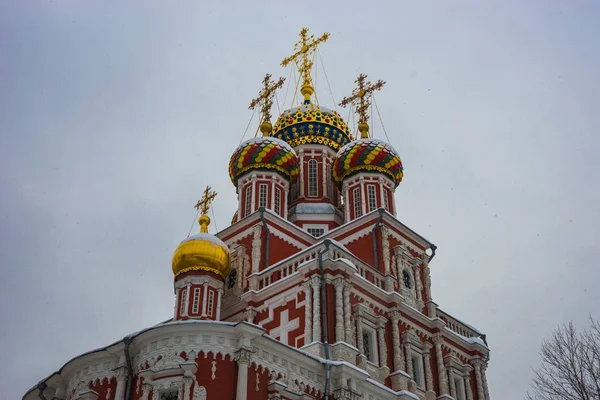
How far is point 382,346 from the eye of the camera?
68.1 feet

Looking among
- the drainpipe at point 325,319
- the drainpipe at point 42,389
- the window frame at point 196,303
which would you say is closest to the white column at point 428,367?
the drainpipe at point 325,319

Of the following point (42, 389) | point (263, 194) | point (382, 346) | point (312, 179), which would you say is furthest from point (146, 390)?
point (312, 179)

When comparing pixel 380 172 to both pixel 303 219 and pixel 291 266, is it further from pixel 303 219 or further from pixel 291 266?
pixel 291 266

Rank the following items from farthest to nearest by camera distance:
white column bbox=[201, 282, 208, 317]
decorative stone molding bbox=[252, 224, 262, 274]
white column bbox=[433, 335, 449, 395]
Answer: decorative stone molding bbox=[252, 224, 262, 274]
white column bbox=[433, 335, 449, 395]
white column bbox=[201, 282, 208, 317]

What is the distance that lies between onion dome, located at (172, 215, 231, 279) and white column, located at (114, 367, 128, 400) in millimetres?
4074

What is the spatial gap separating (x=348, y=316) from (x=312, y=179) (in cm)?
926

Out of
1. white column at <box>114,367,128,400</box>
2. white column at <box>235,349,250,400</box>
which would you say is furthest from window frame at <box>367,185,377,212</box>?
white column at <box>114,367,128,400</box>

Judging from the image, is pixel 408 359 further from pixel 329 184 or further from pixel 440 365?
pixel 329 184

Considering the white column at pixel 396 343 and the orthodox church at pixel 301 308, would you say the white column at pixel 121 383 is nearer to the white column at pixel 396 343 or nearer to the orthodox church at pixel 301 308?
the orthodox church at pixel 301 308

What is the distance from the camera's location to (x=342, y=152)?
88.7 ft

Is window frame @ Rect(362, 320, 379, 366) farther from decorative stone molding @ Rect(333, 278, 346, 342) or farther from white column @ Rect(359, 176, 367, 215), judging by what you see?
white column @ Rect(359, 176, 367, 215)

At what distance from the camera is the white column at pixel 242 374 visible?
1672 cm

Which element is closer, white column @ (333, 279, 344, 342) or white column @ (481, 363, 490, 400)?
white column @ (333, 279, 344, 342)

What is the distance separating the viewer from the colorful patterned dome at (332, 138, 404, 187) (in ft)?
86.4
